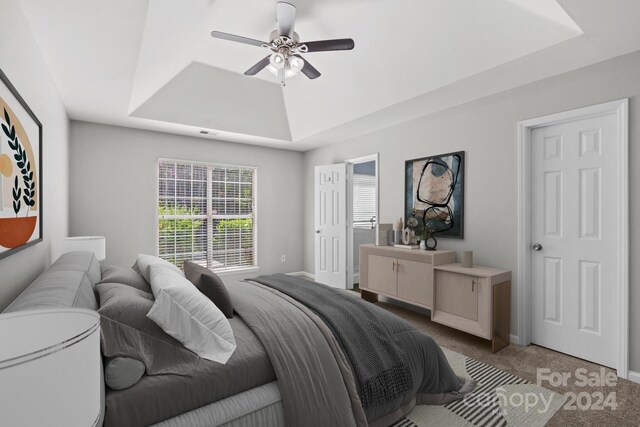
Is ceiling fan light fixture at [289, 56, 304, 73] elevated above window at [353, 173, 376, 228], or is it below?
above

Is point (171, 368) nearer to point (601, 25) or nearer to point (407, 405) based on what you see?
point (407, 405)

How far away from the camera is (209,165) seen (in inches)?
198

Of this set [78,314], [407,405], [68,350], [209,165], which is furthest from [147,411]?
[209,165]

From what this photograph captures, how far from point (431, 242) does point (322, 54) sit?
2.48 m

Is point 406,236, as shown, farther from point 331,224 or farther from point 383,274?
point 331,224

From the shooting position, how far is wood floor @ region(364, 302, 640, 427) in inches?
75.7

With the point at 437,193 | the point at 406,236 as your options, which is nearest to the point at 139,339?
the point at 406,236

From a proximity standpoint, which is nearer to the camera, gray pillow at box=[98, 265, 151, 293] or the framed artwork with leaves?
the framed artwork with leaves

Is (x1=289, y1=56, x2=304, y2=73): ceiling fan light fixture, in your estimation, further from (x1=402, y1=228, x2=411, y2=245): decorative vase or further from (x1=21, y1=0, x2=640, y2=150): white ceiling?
(x1=402, y1=228, x2=411, y2=245): decorative vase

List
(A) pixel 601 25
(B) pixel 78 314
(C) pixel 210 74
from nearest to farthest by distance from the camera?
(B) pixel 78 314 → (A) pixel 601 25 → (C) pixel 210 74

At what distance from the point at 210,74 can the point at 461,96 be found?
2923 millimetres

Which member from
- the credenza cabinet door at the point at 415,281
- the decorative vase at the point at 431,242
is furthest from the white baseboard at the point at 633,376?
the decorative vase at the point at 431,242

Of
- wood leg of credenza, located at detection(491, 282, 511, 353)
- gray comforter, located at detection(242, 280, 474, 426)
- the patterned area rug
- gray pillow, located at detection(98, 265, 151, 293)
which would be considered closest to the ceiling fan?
gray pillow, located at detection(98, 265, 151, 293)

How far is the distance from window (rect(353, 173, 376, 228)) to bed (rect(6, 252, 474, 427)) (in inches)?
158
